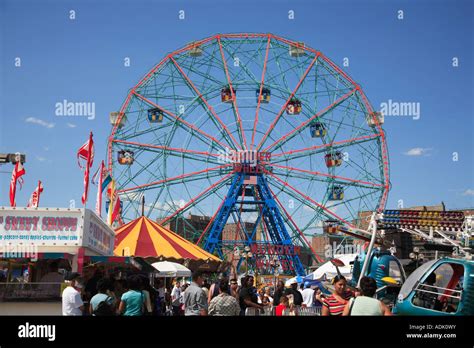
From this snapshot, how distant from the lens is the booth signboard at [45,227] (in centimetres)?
1278

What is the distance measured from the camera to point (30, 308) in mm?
10820

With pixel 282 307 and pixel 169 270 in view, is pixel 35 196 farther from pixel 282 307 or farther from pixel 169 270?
pixel 282 307

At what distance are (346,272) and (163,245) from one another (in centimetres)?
675

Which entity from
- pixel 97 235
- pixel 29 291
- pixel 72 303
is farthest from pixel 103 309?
pixel 97 235

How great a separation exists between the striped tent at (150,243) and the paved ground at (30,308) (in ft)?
29.8

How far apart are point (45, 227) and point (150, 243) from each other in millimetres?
9148

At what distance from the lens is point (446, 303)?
7734 mm

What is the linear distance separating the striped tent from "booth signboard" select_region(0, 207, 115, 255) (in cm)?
743

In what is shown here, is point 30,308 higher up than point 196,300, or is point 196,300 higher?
point 196,300

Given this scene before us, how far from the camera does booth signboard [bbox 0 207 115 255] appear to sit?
41.9ft

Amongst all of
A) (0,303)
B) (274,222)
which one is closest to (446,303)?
(0,303)

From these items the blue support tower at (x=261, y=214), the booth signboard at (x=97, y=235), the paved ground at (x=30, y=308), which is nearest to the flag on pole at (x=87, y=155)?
the booth signboard at (x=97, y=235)

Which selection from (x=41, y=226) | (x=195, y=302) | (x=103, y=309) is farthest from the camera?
(x=41, y=226)
